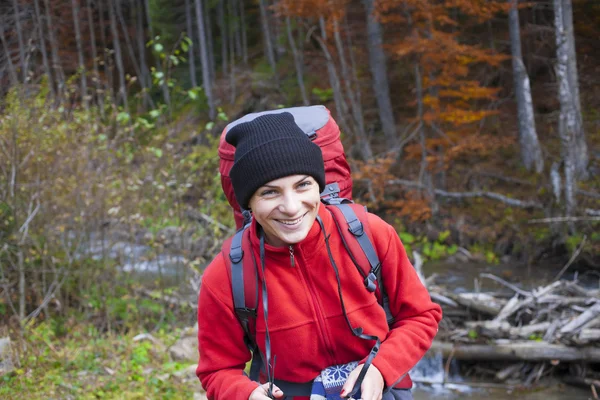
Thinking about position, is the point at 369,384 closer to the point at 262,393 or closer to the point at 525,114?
the point at 262,393

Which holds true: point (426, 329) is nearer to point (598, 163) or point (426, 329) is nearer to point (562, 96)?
point (562, 96)

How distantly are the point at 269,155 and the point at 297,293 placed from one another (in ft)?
1.64

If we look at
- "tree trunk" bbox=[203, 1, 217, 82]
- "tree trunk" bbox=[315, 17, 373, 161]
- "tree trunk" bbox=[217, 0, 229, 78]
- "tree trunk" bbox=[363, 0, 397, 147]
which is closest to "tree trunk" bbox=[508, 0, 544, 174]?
"tree trunk" bbox=[363, 0, 397, 147]

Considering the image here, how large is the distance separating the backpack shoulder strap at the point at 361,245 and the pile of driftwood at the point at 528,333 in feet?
19.4

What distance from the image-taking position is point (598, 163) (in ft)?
46.6

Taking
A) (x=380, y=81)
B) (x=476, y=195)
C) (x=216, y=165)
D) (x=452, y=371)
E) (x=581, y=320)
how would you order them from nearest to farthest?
(x=581, y=320)
(x=452, y=371)
(x=216, y=165)
(x=476, y=195)
(x=380, y=81)

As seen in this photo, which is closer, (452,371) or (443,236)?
(452,371)

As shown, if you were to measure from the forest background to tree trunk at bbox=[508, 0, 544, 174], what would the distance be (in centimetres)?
5

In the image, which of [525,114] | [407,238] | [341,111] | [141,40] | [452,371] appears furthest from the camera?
[141,40]

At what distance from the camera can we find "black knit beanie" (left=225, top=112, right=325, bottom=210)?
6.91ft

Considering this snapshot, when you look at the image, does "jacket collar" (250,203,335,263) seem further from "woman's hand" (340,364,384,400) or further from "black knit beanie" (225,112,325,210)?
"woman's hand" (340,364,384,400)

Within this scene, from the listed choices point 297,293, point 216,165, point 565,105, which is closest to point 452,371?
point 216,165

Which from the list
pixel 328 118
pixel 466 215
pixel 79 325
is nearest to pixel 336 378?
pixel 328 118

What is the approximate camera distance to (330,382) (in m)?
2.18
